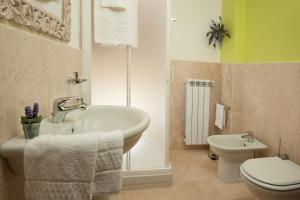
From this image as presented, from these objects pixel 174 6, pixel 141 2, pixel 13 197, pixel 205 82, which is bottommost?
pixel 13 197

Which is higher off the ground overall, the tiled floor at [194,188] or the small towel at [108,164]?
the small towel at [108,164]

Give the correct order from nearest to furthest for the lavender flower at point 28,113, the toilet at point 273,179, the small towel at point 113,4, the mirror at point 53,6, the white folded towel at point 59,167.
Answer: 1. the white folded towel at point 59,167
2. the lavender flower at point 28,113
3. the mirror at point 53,6
4. the toilet at point 273,179
5. the small towel at point 113,4

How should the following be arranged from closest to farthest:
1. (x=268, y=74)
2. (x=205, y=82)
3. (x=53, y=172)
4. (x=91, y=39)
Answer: (x=53, y=172), (x=91, y=39), (x=268, y=74), (x=205, y=82)

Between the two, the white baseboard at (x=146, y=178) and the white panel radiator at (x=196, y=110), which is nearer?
the white baseboard at (x=146, y=178)

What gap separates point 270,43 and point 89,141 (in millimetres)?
2267

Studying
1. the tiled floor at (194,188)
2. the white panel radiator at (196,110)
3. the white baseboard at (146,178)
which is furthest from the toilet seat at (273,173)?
the white panel radiator at (196,110)

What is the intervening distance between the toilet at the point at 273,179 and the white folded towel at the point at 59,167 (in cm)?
133

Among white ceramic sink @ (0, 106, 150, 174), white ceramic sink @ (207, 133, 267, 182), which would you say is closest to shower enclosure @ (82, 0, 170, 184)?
white ceramic sink @ (207, 133, 267, 182)

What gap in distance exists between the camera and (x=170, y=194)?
6.72 feet

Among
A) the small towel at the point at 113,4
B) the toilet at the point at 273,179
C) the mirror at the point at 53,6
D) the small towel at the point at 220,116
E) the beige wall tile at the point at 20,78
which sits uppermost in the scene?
the small towel at the point at 113,4

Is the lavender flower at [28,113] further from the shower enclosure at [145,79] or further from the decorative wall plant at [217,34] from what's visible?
the decorative wall plant at [217,34]

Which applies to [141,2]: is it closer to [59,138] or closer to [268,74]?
[268,74]

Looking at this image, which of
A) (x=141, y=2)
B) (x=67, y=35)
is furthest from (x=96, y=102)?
(x=141, y=2)

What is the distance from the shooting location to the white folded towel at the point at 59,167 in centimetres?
58
